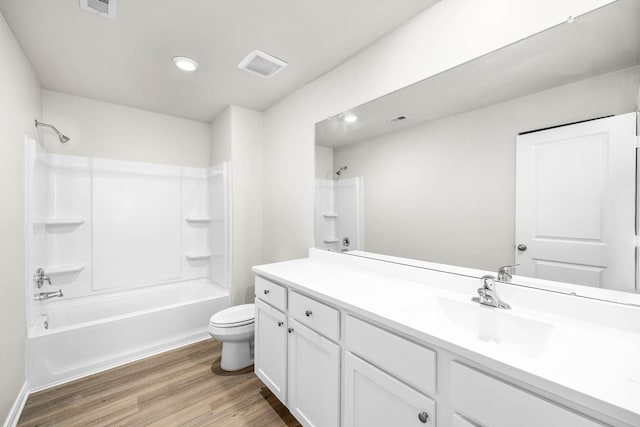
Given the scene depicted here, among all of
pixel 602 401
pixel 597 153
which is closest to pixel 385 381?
pixel 602 401

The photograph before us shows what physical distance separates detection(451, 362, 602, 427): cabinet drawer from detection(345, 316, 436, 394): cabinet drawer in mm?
87

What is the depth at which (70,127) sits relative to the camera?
265 centimetres

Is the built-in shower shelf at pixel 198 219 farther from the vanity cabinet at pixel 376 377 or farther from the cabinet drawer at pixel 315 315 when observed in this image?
the cabinet drawer at pixel 315 315

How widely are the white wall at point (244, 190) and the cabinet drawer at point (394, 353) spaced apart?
1.97m

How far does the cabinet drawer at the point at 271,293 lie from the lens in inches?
66.4

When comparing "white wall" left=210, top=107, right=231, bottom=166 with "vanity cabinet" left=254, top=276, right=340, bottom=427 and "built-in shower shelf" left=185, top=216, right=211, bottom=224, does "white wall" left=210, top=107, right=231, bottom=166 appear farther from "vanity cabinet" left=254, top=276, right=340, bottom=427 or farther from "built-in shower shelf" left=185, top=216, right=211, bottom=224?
"vanity cabinet" left=254, top=276, right=340, bottom=427

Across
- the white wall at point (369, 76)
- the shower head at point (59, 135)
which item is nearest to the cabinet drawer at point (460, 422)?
the white wall at point (369, 76)

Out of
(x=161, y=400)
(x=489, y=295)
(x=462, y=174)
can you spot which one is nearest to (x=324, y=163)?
(x=462, y=174)

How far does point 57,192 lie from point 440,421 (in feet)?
11.5

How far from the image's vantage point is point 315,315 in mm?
1435

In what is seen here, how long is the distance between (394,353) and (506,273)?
0.66 meters

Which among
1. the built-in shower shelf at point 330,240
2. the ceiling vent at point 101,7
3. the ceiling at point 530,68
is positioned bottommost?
the built-in shower shelf at point 330,240

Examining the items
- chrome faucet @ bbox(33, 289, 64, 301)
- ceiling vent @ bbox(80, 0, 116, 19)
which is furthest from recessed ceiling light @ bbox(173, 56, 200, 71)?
chrome faucet @ bbox(33, 289, 64, 301)

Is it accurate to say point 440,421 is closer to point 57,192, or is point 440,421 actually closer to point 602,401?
point 602,401
